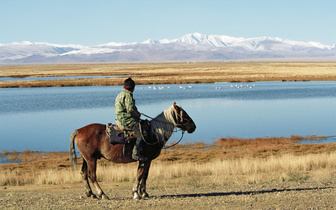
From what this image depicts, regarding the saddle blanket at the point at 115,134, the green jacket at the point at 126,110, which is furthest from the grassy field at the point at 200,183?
the green jacket at the point at 126,110

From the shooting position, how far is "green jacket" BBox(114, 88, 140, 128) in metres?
9.60

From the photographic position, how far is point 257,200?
382 inches

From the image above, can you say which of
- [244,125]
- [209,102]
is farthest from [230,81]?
[244,125]

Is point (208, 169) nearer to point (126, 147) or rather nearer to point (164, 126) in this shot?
point (164, 126)

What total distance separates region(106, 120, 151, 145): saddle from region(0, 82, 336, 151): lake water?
1444cm

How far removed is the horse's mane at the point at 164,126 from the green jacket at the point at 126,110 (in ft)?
1.66

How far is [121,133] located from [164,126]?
0.97 metres

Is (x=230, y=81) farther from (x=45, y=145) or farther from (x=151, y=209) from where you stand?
(x=151, y=209)

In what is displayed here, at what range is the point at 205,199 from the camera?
990 cm

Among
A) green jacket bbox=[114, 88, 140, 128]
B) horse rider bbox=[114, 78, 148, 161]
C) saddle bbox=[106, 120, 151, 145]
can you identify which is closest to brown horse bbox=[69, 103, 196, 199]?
saddle bbox=[106, 120, 151, 145]

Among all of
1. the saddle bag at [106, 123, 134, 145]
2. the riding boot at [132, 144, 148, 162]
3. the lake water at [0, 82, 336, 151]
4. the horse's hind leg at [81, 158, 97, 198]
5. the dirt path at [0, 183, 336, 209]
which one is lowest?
the lake water at [0, 82, 336, 151]

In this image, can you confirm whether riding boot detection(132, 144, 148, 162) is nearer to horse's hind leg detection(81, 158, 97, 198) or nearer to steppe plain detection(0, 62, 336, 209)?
steppe plain detection(0, 62, 336, 209)

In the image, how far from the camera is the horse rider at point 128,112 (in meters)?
9.62

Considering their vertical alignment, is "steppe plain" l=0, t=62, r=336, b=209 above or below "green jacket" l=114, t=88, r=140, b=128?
below
